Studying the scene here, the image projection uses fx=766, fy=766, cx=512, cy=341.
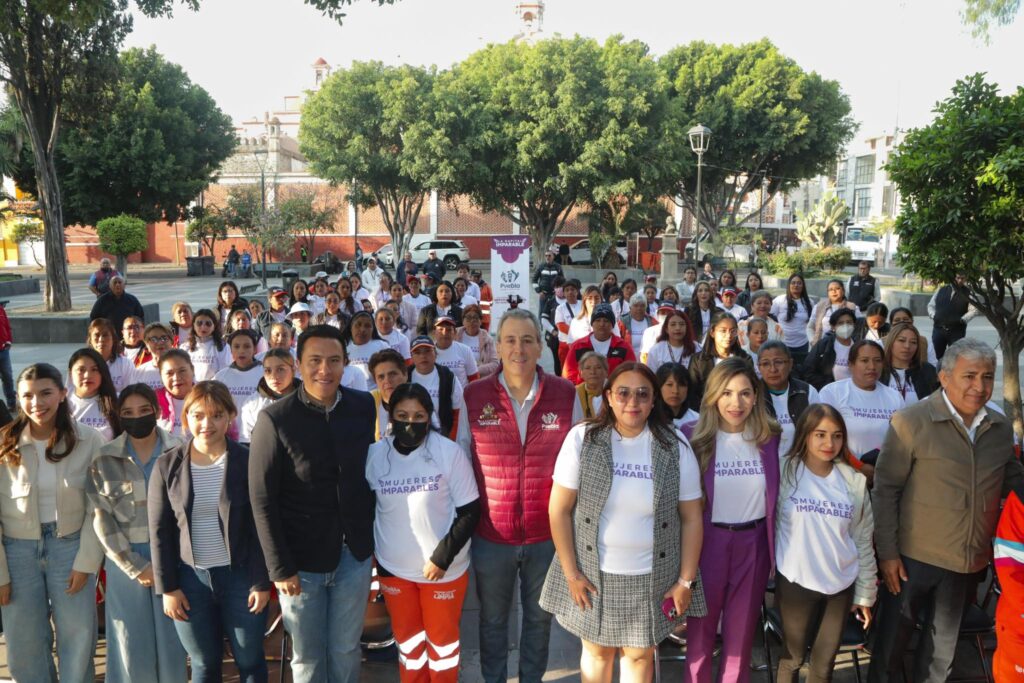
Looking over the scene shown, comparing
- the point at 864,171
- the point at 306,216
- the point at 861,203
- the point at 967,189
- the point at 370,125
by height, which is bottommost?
the point at 967,189

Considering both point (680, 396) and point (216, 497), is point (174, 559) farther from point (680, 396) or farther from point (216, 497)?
point (680, 396)

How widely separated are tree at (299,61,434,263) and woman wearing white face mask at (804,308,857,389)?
2028cm

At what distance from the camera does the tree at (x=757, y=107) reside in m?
29.5

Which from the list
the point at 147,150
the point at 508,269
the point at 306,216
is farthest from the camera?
the point at 306,216

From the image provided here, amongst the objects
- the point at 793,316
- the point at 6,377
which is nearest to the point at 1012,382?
the point at 793,316

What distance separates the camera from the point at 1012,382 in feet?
18.0

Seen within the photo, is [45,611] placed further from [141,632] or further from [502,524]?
[502,524]

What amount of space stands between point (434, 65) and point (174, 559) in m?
26.3

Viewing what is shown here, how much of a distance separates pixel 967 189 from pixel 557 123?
812 inches

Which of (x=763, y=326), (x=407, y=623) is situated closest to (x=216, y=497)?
(x=407, y=623)

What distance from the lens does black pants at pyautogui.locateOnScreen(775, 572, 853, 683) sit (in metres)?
3.20

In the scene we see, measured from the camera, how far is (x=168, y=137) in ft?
96.7

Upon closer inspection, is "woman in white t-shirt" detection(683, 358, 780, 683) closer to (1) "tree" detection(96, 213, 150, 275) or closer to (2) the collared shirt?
(2) the collared shirt

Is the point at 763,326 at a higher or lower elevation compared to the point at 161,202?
lower
